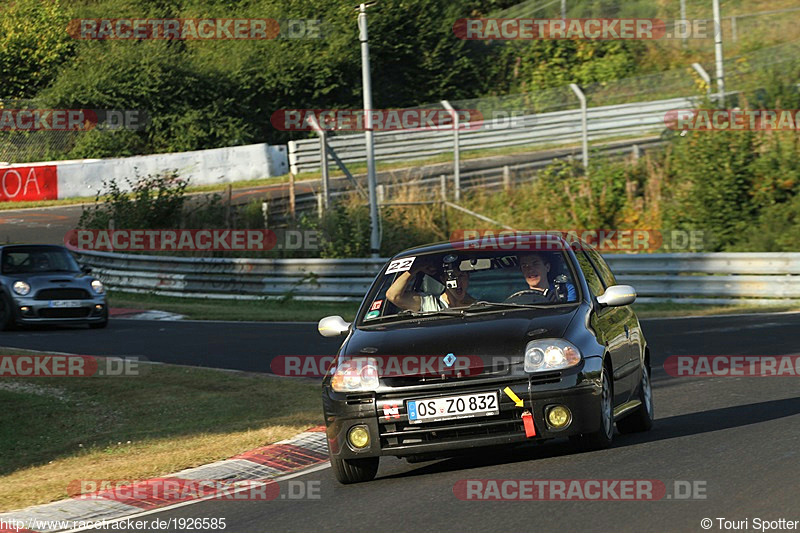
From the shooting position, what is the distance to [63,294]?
73.4ft

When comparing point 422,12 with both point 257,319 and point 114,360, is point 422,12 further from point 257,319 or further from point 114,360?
point 114,360

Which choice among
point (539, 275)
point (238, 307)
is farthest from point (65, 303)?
point (539, 275)

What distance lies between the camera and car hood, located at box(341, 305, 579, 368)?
25.6 ft

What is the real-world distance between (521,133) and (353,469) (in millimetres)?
28974

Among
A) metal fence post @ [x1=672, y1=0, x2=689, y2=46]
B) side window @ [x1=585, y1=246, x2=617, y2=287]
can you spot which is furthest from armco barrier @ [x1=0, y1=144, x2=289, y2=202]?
side window @ [x1=585, y1=246, x2=617, y2=287]

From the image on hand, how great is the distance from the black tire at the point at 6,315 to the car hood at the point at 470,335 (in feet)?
49.6

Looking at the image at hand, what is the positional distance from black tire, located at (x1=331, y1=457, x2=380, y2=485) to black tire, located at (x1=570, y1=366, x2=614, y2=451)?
1345 mm

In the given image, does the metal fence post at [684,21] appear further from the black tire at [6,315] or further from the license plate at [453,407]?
the license plate at [453,407]

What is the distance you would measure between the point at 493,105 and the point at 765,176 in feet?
29.3

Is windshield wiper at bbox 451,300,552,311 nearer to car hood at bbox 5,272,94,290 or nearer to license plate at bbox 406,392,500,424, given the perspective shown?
license plate at bbox 406,392,500,424

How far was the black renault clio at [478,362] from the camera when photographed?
25.1ft

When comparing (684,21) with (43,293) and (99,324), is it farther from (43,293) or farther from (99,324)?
(43,293)

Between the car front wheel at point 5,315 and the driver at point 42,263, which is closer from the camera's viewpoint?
the car front wheel at point 5,315

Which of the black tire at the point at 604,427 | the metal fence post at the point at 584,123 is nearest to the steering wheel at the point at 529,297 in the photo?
the black tire at the point at 604,427
